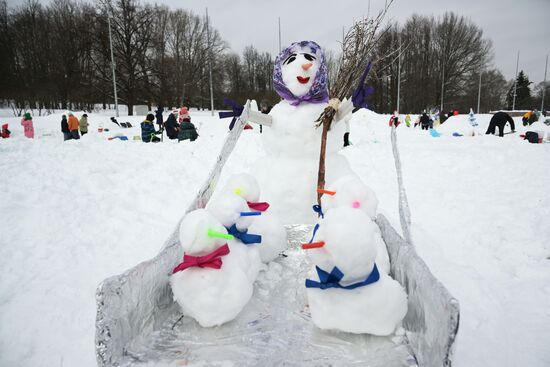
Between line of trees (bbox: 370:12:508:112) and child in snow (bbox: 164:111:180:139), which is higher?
line of trees (bbox: 370:12:508:112)

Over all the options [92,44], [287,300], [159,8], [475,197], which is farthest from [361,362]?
[159,8]

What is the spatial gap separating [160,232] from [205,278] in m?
2.21

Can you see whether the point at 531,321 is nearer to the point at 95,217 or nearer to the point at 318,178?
the point at 318,178

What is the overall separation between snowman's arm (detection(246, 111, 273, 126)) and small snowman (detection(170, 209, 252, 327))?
128cm

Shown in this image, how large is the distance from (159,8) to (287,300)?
33.6m

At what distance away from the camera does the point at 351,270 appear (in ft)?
4.30

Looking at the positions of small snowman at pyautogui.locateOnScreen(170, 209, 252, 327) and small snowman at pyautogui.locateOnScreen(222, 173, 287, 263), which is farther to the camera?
small snowman at pyautogui.locateOnScreen(222, 173, 287, 263)

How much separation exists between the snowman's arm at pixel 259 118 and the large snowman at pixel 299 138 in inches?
1.8

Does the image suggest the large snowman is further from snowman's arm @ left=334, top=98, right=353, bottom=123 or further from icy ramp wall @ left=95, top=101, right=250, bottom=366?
icy ramp wall @ left=95, top=101, right=250, bottom=366

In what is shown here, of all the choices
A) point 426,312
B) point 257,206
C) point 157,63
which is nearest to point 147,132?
point 257,206

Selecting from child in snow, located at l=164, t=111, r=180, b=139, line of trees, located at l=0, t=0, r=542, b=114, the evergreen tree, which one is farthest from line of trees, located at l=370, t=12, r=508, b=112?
child in snow, located at l=164, t=111, r=180, b=139

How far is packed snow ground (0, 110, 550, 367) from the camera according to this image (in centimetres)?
185

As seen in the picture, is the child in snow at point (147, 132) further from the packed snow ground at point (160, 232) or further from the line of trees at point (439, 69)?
the line of trees at point (439, 69)

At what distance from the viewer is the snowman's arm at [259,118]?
2527 millimetres
